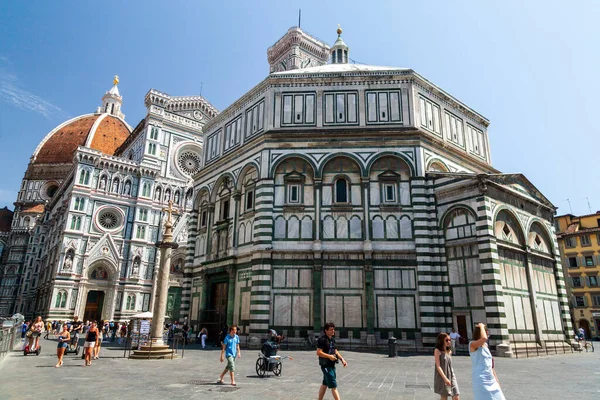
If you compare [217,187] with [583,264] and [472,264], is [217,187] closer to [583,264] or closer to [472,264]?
[472,264]

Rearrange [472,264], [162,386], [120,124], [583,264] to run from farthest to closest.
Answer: [120,124] → [583,264] → [472,264] → [162,386]

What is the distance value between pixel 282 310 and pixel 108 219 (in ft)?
118

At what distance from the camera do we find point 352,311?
2025 centimetres

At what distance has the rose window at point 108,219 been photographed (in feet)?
159

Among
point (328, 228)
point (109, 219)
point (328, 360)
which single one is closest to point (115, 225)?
point (109, 219)

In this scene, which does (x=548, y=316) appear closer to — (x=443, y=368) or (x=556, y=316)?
(x=556, y=316)

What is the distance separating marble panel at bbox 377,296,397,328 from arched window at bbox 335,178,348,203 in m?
5.42

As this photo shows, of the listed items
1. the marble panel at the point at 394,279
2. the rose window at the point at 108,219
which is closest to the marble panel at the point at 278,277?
the marble panel at the point at 394,279

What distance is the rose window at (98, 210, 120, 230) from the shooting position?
159 feet

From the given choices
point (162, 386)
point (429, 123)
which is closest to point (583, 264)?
point (429, 123)

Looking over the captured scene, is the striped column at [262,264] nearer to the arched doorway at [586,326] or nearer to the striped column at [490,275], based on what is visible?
the striped column at [490,275]

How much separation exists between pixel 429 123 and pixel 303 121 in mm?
7434

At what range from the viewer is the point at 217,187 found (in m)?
27.1

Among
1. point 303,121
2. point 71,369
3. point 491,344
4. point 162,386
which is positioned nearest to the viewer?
point 162,386
